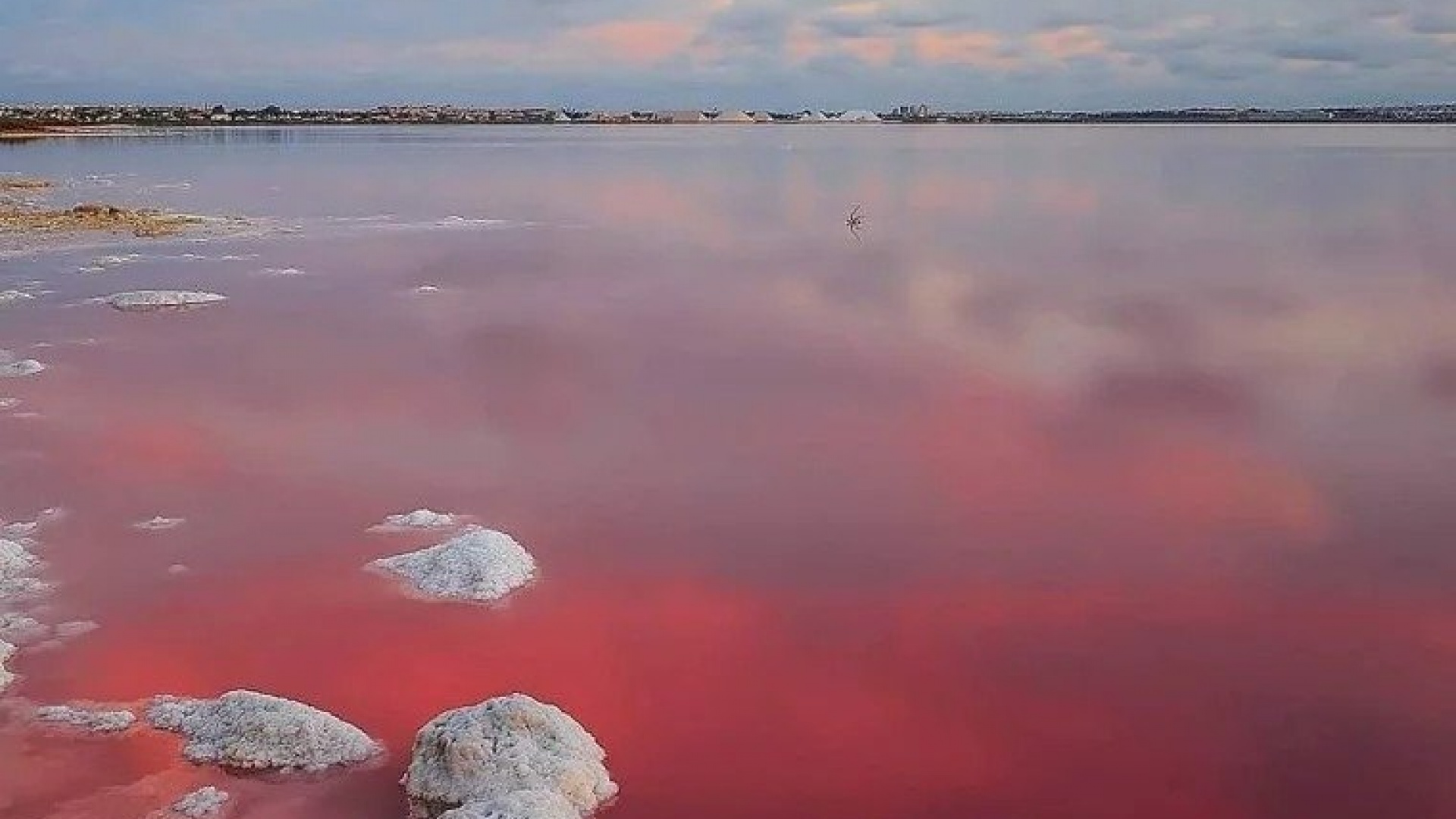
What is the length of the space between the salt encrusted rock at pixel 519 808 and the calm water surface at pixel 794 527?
1.56 ft

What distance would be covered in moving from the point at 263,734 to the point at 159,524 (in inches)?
129

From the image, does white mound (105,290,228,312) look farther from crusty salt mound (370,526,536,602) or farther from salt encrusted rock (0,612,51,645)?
salt encrusted rock (0,612,51,645)

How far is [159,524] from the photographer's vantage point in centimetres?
818

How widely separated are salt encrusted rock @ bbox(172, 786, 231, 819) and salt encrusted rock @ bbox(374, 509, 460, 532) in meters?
3.13

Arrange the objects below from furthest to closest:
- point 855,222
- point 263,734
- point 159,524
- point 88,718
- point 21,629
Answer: point 855,222, point 159,524, point 21,629, point 88,718, point 263,734

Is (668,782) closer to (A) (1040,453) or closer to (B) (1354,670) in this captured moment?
(B) (1354,670)

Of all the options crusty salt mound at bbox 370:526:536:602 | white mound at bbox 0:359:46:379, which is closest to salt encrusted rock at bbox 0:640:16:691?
crusty salt mound at bbox 370:526:536:602

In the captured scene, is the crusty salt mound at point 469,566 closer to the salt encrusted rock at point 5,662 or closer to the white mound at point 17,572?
the white mound at point 17,572

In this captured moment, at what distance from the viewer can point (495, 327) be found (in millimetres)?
15609

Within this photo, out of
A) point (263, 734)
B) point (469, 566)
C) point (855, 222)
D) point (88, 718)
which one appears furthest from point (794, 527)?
point (855, 222)

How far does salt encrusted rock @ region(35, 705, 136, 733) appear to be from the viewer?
5.58m

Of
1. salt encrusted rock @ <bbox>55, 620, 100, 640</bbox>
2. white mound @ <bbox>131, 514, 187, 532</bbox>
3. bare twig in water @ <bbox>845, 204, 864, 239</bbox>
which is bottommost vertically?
salt encrusted rock @ <bbox>55, 620, 100, 640</bbox>

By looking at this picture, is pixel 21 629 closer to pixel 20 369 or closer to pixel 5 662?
pixel 5 662

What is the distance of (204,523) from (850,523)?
3.92 m
